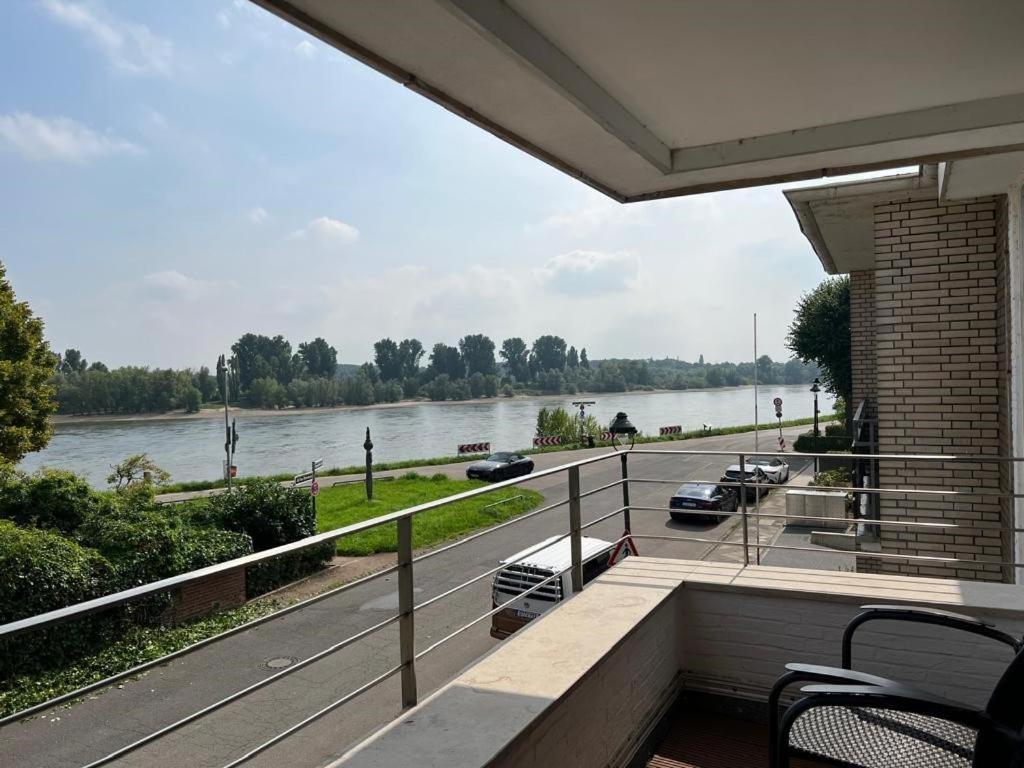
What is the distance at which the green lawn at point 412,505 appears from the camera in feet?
53.3

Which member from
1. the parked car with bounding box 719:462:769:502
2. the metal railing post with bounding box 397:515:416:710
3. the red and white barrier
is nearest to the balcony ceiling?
the metal railing post with bounding box 397:515:416:710

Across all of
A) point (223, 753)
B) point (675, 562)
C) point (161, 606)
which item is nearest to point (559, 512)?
point (161, 606)

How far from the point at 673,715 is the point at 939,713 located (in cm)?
186

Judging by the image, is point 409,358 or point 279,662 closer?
point 279,662

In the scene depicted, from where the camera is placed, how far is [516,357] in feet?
344

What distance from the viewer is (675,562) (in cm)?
363

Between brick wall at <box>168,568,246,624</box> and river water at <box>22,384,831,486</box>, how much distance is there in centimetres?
2332

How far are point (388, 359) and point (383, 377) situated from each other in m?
2.46

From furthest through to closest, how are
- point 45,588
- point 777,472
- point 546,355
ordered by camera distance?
point 546,355, point 777,472, point 45,588

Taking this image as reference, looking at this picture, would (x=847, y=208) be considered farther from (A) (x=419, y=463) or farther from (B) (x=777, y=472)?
(A) (x=419, y=463)

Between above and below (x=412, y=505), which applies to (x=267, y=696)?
below

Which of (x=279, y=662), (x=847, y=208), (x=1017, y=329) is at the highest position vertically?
(x=847, y=208)

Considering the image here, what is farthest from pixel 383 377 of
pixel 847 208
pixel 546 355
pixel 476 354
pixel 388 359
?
pixel 847 208

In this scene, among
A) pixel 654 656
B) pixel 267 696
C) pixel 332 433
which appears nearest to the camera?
pixel 654 656
